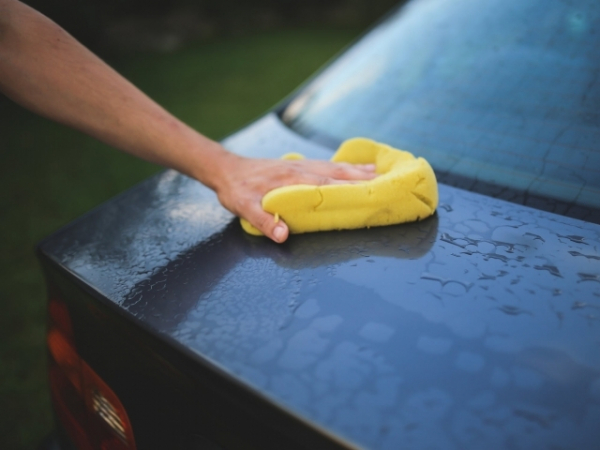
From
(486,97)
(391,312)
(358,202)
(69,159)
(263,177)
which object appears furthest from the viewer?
(69,159)

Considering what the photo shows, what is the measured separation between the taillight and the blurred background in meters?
0.96

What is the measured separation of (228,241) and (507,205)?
26.0 inches

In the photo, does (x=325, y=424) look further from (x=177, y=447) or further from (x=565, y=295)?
(x=565, y=295)

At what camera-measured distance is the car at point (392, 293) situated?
633 mm

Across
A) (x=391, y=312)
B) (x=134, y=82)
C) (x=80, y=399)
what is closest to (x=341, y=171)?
(x=391, y=312)

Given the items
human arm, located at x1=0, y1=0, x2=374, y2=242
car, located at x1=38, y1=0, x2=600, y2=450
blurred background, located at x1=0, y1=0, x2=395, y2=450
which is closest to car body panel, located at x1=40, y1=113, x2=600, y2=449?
car, located at x1=38, y1=0, x2=600, y2=450

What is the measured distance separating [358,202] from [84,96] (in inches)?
29.9

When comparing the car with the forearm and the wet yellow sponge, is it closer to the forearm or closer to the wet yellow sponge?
the wet yellow sponge

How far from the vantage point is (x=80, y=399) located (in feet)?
3.54

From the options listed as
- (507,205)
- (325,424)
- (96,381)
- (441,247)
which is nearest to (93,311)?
(96,381)

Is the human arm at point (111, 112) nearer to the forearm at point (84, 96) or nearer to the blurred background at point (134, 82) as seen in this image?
the forearm at point (84, 96)

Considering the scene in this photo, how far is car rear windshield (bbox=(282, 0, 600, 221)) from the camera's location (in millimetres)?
1144

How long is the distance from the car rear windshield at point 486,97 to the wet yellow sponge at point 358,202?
0.72ft

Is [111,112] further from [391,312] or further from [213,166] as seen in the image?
[391,312]
